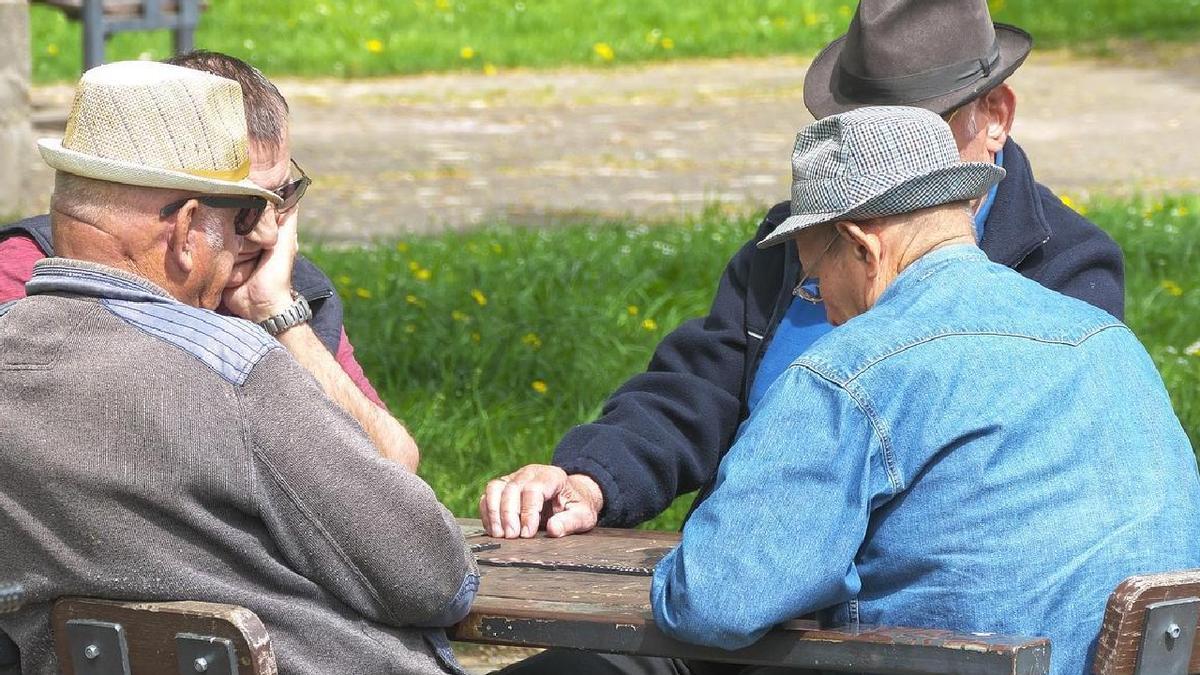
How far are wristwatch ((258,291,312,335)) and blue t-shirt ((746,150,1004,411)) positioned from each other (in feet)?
2.80

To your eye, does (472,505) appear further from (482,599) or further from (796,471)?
(796,471)

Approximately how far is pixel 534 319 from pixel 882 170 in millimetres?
3627

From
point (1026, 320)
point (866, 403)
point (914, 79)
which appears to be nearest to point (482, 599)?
point (866, 403)

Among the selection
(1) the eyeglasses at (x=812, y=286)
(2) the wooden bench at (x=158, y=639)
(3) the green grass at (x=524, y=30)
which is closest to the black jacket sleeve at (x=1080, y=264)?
(1) the eyeglasses at (x=812, y=286)

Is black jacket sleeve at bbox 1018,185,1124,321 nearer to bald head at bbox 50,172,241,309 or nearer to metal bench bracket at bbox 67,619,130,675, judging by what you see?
bald head at bbox 50,172,241,309

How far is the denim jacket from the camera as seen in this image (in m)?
2.29

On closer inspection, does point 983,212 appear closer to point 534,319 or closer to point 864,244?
point 864,244

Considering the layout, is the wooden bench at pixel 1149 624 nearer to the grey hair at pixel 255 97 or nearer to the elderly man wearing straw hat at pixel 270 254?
the elderly man wearing straw hat at pixel 270 254

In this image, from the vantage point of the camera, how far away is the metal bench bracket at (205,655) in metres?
2.26

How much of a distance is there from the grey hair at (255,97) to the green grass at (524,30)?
10629 mm

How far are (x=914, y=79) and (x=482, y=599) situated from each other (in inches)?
54.9

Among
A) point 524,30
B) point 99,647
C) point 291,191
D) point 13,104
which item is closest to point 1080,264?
point 291,191

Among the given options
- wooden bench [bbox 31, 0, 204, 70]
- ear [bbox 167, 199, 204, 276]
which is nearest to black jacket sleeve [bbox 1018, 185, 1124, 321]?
ear [bbox 167, 199, 204, 276]

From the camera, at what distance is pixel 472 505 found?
4879mm
